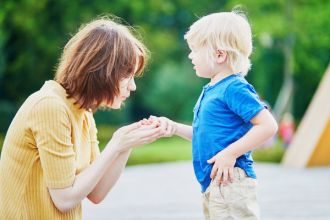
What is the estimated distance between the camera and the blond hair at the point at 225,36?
314 cm

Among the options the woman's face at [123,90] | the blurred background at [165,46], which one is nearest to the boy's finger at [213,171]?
the woman's face at [123,90]

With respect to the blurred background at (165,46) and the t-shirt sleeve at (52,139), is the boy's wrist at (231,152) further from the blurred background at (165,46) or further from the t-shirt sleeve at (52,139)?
the blurred background at (165,46)

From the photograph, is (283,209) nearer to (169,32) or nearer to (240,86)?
(240,86)

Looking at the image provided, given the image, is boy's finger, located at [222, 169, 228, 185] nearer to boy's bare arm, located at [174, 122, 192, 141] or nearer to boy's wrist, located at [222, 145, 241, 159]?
boy's wrist, located at [222, 145, 241, 159]

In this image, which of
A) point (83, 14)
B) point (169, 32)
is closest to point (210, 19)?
point (83, 14)

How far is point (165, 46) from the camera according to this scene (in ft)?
83.8

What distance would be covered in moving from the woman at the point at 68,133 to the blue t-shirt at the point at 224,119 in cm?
20

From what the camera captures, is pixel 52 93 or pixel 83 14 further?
pixel 83 14

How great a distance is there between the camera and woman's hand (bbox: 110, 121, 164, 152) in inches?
119

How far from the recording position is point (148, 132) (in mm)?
3049

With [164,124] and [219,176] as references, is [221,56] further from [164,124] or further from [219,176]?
[219,176]

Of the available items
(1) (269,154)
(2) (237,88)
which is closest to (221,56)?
(2) (237,88)

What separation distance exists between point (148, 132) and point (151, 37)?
68.5 ft

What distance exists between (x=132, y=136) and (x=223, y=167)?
0.39 metres
